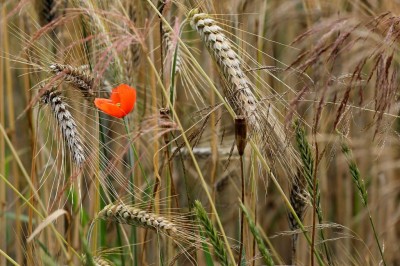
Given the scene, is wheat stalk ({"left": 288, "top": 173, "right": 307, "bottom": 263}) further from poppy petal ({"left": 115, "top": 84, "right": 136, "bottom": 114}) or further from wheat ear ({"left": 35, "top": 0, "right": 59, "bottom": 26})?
wheat ear ({"left": 35, "top": 0, "right": 59, "bottom": 26})

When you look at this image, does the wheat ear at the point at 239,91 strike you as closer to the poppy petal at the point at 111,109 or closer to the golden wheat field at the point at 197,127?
the golden wheat field at the point at 197,127

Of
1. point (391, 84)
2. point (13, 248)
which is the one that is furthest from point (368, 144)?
point (391, 84)

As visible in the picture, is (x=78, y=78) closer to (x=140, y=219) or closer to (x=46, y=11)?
(x=140, y=219)

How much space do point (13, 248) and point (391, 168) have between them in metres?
1.55

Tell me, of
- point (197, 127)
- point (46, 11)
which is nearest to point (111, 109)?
point (197, 127)

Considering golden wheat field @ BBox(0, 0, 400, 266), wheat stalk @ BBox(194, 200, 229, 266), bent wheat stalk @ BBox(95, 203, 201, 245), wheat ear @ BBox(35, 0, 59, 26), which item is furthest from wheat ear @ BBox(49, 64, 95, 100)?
wheat ear @ BBox(35, 0, 59, 26)

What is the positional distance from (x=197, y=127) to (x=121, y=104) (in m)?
0.43

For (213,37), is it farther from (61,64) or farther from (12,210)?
(12,210)

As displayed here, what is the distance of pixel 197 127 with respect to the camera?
1967 mm

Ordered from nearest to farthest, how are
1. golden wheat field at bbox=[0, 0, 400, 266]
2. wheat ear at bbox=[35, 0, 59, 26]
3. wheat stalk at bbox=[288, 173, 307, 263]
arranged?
golden wheat field at bbox=[0, 0, 400, 266] < wheat stalk at bbox=[288, 173, 307, 263] < wheat ear at bbox=[35, 0, 59, 26]

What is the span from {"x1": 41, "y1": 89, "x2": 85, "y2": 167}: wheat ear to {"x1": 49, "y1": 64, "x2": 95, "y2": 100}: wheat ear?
4 centimetres

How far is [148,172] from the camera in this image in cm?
295

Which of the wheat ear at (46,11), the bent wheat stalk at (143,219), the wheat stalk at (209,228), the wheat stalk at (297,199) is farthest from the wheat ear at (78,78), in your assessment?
the wheat ear at (46,11)

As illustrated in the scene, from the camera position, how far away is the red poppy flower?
1.53 m
